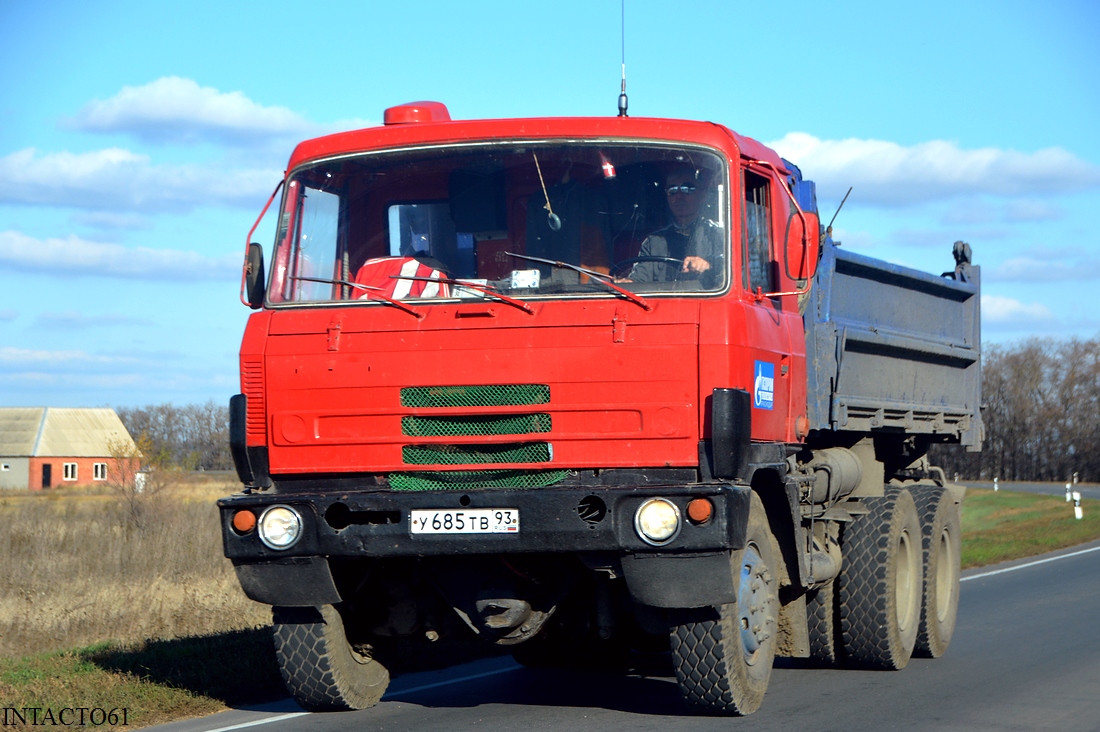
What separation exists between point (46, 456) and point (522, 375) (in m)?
78.9

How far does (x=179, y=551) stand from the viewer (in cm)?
1819

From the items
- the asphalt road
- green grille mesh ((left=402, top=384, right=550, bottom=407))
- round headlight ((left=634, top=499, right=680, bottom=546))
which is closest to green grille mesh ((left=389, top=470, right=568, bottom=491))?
green grille mesh ((left=402, top=384, right=550, bottom=407))

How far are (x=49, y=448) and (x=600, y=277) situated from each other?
79.5 meters

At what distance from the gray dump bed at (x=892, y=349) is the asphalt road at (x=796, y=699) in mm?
1723

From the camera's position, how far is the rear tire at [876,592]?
8742 millimetres

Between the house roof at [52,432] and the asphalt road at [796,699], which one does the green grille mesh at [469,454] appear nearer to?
the asphalt road at [796,699]

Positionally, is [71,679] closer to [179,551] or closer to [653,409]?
[653,409]

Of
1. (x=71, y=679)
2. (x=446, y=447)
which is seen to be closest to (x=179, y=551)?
(x=71, y=679)

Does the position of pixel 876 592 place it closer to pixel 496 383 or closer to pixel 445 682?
pixel 445 682

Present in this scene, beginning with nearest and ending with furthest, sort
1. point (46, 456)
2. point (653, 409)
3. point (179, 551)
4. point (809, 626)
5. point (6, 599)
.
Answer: point (653, 409) → point (809, 626) → point (6, 599) → point (179, 551) → point (46, 456)

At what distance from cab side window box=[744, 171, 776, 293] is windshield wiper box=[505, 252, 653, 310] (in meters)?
0.68

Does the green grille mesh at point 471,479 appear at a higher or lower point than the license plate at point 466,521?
higher

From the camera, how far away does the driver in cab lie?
624 centimetres

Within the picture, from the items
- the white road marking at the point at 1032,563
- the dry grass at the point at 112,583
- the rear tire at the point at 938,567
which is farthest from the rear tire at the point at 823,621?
the white road marking at the point at 1032,563
